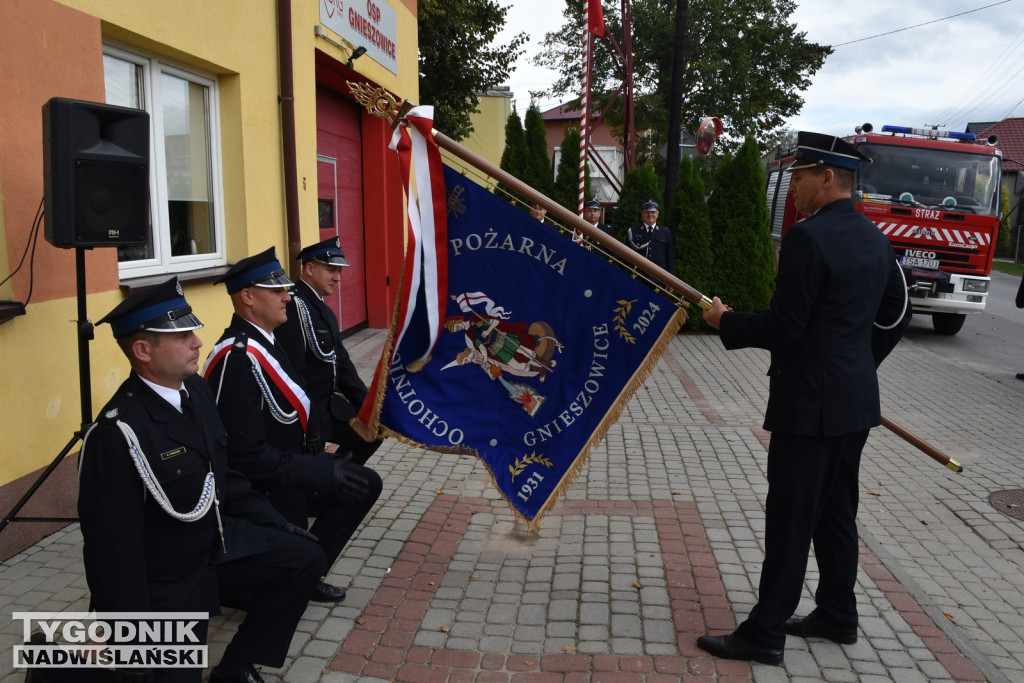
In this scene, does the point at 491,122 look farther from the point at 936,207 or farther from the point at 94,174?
the point at 94,174

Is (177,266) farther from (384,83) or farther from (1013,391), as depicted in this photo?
(1013,391)

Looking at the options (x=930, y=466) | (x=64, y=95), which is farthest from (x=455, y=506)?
(x=930, y=466)

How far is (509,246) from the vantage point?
12.9 ft

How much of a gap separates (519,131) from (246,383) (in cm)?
1259

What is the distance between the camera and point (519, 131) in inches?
600

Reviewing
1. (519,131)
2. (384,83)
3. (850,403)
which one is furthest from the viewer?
(519,131)

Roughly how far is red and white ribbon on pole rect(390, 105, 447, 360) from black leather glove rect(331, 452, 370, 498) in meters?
0.67

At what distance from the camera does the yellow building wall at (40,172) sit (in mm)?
4328

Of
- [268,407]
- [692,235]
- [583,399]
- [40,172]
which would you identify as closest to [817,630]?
[583,399]

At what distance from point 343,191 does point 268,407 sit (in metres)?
8.03

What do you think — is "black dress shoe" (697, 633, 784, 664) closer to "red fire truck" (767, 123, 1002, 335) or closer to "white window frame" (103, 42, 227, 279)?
"white window frame" (103, 42, 227, 279)

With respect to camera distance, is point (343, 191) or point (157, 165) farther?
point (343, 191)

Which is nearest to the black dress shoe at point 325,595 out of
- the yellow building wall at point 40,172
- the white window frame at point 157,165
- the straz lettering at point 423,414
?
the straz lettering at point 423,414

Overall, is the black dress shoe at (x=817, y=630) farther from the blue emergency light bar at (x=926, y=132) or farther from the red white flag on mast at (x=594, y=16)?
the blue emergency light bar at (x=926, y=132)
